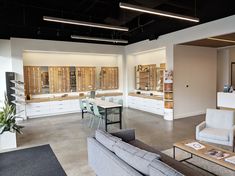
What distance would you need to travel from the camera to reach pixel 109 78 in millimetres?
9344

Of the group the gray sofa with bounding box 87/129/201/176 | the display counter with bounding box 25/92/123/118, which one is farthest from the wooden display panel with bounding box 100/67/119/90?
the gray sofa with bounding box 87/129/201/176

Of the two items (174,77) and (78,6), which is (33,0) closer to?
(78,6)

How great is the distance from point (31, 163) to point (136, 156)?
2458 millimetres

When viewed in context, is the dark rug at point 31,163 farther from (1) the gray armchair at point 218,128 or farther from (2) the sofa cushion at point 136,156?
(1) the gray armchair at point 218,128

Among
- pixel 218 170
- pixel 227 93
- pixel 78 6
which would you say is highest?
pixel 78 6

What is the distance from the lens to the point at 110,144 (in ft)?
8.06

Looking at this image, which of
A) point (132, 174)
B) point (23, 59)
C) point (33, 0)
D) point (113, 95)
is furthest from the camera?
point (113, 95)

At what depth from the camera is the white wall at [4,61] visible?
21.9 ft

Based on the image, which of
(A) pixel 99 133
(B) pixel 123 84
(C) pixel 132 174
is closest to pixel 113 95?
(B) pixel 123 84

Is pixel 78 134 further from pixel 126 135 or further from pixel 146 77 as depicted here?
pixel 146 77

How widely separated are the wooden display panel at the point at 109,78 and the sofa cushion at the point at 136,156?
6975 mm

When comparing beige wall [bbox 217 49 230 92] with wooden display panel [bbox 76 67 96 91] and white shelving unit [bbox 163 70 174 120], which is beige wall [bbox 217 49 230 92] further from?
wooden display panel [bbox 76 67 96 91]

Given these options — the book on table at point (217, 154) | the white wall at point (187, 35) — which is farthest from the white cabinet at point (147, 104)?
the book on table at point (217, 154)

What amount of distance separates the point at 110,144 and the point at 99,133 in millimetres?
406
